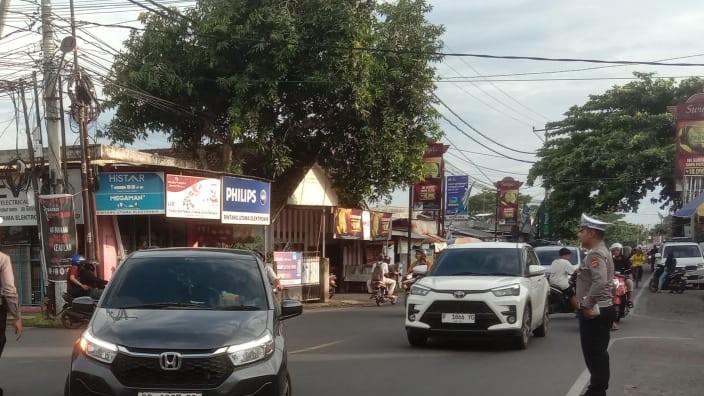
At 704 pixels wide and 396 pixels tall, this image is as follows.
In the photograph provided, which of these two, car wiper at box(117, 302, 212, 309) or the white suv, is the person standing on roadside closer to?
car wiper at box(117, 302, 212, 309)

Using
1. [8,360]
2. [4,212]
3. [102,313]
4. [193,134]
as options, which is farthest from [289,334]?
[193,134]

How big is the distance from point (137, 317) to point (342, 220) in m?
21.2

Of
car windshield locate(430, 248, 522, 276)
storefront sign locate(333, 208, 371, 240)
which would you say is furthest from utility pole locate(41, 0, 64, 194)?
storefront sign locate(333, 208, 371, 240)

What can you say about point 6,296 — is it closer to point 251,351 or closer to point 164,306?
point 164,306

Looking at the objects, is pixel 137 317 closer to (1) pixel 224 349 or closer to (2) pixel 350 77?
(1) pixel 224 349

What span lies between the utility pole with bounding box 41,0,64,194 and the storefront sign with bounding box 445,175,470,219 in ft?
82.5

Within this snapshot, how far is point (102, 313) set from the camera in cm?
628

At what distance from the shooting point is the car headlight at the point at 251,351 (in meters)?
5.66

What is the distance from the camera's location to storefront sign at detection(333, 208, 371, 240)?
2702cm

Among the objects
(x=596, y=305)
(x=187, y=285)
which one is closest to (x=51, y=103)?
(x=187, y=285)

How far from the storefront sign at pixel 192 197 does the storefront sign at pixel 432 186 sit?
48.8 ft

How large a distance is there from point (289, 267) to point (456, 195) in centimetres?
1762

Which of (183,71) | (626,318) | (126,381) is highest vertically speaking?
(183,71)

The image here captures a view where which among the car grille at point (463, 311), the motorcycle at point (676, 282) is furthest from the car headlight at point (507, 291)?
the motorcycle at point (676, 282)
